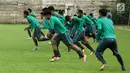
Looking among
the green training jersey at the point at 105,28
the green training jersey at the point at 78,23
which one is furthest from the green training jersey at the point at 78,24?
the green training jersey at the point at 105,28

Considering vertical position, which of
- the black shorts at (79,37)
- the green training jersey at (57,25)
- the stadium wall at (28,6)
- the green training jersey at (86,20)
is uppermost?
the green training jersey at (57,25)

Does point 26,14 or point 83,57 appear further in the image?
point 26,14

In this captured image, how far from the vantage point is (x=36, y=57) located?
622 inches

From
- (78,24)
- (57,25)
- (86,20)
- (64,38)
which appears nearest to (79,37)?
(78,24)

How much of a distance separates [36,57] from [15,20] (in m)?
33.6

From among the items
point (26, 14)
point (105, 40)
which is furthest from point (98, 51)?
point (26, 14)

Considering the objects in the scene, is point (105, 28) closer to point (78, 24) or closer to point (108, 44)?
point (108, 44)

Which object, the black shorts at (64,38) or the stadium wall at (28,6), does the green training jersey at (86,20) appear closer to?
the black shorts at (64,38)

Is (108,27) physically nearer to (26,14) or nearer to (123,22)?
(26,14)

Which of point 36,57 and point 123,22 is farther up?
point 36,57

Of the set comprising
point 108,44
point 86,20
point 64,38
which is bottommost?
point 86,20

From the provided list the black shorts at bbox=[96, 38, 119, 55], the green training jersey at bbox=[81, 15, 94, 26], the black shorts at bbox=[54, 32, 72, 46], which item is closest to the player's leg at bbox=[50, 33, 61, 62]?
the black shorts at bbox=[54, 32, 72, 46]

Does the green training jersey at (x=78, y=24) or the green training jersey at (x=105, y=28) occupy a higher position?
the green training jersey at (x=105, y=28)

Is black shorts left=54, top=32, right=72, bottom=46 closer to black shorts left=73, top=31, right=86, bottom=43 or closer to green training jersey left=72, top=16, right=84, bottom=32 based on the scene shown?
green training jersey left=72, top=16, right=84, bottom=32
